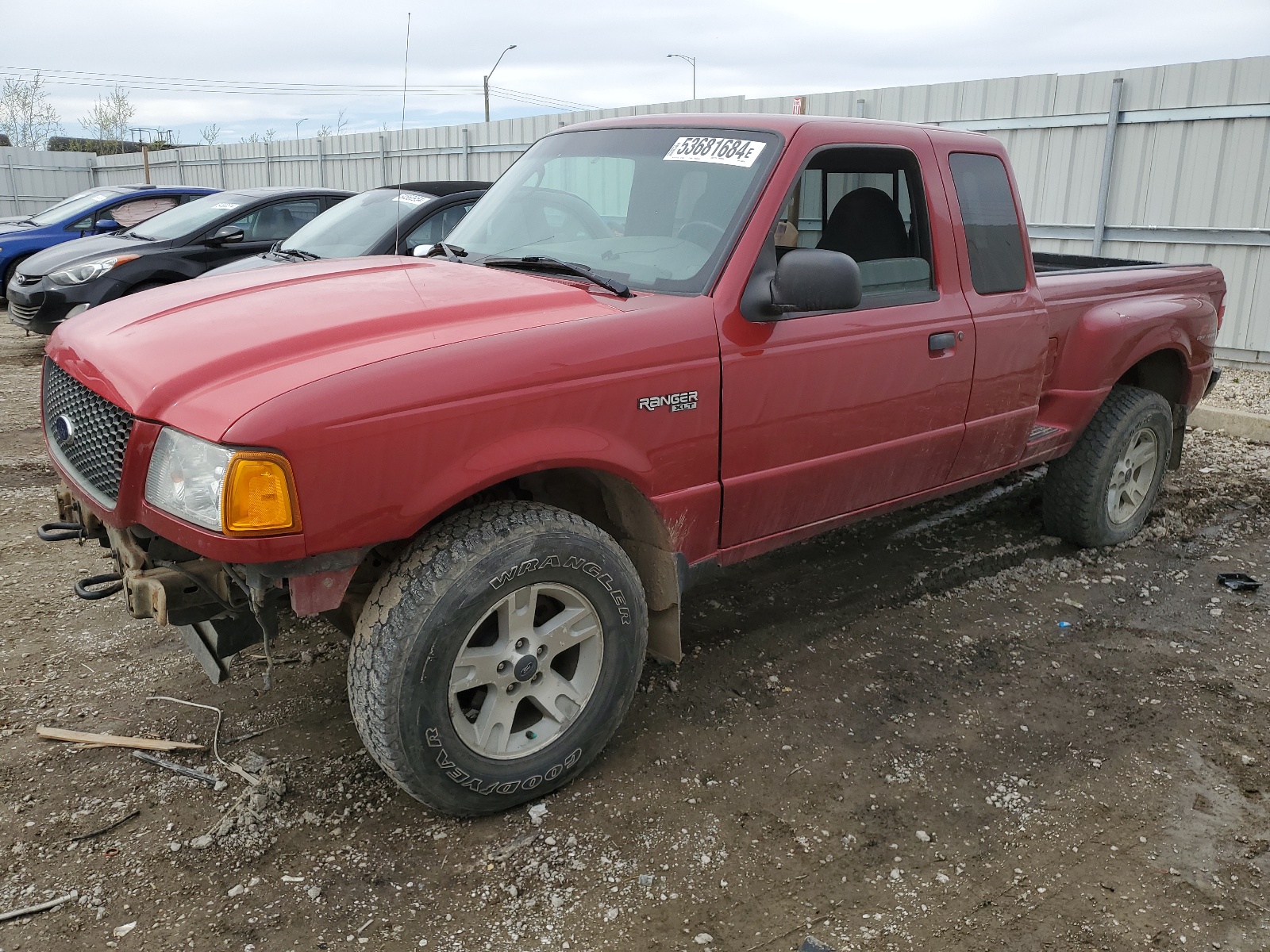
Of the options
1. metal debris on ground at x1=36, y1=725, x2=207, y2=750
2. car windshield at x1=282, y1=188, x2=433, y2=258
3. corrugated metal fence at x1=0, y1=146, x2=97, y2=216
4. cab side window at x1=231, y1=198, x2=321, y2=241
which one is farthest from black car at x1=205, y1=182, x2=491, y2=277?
corrugated metal fence at x1=0, y1=146, x2=97, y2=216

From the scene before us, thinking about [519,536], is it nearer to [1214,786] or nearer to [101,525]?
[101,525]

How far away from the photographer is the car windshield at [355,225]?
732 centimetres

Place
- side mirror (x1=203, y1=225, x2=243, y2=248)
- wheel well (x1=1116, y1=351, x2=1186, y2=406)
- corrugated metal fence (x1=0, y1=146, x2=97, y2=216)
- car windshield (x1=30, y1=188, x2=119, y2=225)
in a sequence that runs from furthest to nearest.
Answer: corrugated metal fence (x1=0, y1=146, x2=97, y2=216), car windshield (x1=30, y1=188, x2=119, y2=225), side mirror (x1=203, y1=225, x2=243, y2=248), wheel well (x1=1116, y1=351, x2=1186, y2=406)

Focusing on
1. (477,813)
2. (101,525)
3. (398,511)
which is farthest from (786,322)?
(101,525)

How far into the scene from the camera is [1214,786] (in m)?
3.19

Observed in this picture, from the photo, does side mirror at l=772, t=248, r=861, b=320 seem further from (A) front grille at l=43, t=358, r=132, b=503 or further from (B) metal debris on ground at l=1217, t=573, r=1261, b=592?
(B) metal debris on ground at l=1217, t=573, r=1261, b=592

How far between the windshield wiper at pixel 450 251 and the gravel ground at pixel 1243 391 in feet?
23.2

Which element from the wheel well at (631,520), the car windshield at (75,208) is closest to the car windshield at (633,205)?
the wheel well at (631,520)

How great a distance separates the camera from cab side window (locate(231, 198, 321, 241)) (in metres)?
9.50

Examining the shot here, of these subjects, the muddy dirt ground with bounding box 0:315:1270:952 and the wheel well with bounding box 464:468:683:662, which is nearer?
the muddy dirt ground with bounding box 0:315:1270:952

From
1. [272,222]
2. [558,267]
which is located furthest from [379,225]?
[558,267]

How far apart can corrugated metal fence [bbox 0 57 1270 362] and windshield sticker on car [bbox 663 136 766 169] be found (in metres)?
8.15

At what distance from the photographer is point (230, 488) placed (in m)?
2.31

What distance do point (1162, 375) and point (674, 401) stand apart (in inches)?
146
